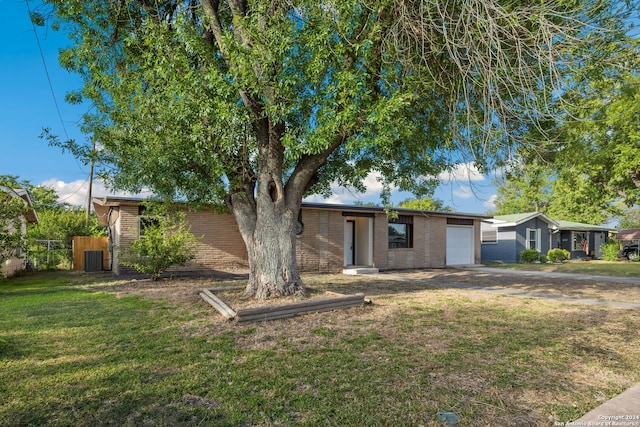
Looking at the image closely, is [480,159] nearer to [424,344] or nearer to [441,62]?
[441,62]

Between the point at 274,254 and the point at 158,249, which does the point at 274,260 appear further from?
the point at 158,249

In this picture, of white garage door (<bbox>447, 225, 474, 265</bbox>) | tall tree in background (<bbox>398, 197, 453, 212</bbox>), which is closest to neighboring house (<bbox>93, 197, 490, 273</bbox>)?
white garage door (<bbox>447, 225, 474, 265</bbox>)

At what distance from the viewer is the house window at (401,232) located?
56.1 feet

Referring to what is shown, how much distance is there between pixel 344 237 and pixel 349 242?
3.15ft

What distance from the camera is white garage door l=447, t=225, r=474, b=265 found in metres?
19.4

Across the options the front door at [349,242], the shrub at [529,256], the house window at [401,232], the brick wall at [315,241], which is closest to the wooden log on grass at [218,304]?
the brick wall at [315,241]

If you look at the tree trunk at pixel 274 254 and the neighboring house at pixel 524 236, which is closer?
the tree trunk at pixel 274 254

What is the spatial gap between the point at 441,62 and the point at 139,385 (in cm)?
642

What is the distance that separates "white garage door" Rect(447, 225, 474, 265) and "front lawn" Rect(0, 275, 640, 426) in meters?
12.5

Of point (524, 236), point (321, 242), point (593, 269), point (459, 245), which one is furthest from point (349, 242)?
point (524, 236)

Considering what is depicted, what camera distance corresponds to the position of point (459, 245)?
19.8m

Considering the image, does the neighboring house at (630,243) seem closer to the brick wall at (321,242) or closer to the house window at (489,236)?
the house window at (489,236)

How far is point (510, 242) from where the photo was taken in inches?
949

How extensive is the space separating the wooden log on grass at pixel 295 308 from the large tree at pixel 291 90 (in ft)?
2.98
